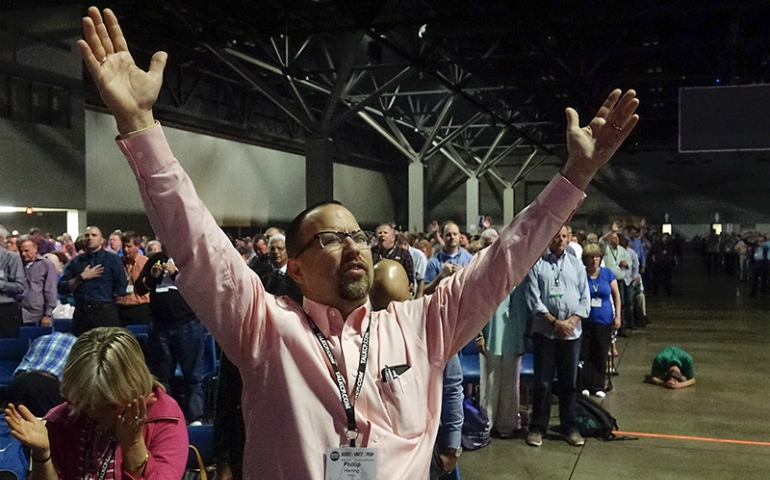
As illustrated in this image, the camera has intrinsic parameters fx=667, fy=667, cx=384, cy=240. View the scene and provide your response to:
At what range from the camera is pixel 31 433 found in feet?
7.18

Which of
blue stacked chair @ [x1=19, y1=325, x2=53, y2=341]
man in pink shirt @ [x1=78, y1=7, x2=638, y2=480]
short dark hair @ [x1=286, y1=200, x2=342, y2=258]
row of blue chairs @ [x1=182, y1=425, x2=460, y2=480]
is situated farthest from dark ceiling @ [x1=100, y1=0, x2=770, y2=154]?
man in pink shirt @ [x1=78, y1=7, x2=638, y2=480]

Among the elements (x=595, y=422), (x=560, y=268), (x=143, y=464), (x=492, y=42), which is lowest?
(x=595, y=422)

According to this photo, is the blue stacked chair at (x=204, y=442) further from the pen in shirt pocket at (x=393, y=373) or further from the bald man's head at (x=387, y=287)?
the pen in shirt pocket at (x=393, y=373)

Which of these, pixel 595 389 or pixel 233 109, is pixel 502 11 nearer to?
pixel 595 389

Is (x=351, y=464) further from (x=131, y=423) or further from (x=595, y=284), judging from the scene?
(x=595, y=284)

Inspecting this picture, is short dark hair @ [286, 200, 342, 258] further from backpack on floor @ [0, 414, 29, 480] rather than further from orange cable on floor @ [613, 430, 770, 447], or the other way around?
orange cable on floor @ [613, 430, 770, 447]

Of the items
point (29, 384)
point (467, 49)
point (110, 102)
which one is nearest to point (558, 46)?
point (467, 49)

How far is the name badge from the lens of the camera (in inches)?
57.2

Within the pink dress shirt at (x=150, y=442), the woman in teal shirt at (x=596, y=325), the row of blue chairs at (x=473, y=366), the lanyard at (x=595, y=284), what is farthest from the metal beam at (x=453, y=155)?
the pink dress shirt at (x=150, y=442)

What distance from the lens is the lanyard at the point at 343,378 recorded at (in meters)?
1.48

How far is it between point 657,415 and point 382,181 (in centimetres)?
2671

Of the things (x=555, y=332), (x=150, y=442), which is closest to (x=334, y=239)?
(x=150, y=442)

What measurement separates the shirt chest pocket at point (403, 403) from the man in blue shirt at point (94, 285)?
562 cm

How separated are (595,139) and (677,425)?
5.36 meters
